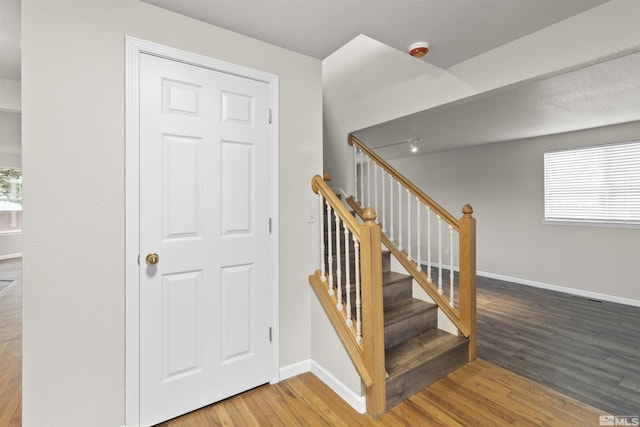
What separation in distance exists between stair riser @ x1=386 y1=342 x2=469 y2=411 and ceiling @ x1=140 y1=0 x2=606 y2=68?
222 cm

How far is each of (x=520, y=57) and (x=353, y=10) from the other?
47.8 inches

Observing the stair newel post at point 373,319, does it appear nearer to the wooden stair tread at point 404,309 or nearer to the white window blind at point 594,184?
the wooden stair tread at point 404,309

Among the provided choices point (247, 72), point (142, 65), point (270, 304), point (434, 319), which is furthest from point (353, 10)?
point (434, 319)

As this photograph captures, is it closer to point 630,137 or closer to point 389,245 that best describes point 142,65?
point 389,245

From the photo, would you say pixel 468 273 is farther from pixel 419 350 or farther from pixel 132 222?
pixel 132 222

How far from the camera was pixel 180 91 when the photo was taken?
1.80 metres

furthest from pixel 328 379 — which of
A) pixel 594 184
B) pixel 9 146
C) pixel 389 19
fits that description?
pixel 9 146

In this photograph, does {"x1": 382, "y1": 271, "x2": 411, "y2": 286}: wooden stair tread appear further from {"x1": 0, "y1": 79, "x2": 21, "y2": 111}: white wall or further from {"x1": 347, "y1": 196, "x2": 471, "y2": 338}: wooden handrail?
{"x1": 0, "y1": 79, "x2": 21, "y2": 111}: white wall

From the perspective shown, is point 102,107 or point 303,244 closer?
point 102,107

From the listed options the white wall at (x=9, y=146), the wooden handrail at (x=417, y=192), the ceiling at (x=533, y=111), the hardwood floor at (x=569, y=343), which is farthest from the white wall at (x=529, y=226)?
the white wall at (x=9, y=146)

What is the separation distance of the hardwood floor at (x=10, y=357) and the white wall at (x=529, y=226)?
6.08 metres

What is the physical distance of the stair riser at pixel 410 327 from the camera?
227cm

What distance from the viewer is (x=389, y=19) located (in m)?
1.81

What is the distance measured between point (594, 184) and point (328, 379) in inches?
186
